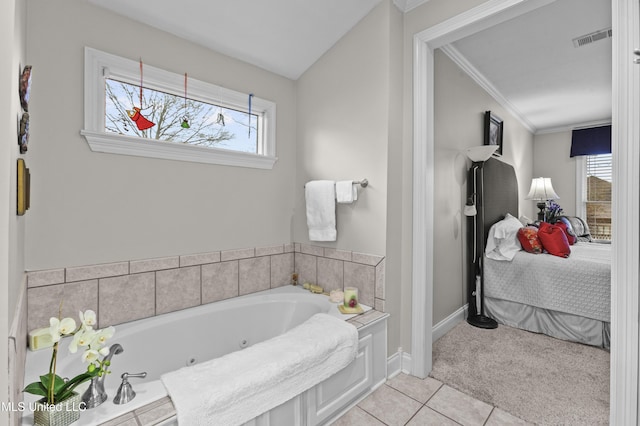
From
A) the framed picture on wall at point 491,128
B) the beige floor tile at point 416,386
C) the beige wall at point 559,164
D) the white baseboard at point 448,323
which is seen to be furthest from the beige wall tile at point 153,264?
the beige wall at point 559,164

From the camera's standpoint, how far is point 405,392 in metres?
1.91

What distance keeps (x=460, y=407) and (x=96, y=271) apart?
7.19ft

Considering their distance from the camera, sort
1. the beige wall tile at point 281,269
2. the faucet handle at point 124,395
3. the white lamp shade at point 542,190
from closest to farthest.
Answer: the faucet handle at point 124,395 < the beige wall tile at point 281,269 < the white lamp shade at point 542,190

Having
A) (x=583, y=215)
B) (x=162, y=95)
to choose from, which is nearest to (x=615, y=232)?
(x=162, y=95)

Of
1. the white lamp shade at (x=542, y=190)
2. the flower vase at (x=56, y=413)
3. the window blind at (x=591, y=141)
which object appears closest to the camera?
the flower vase at (x=56, y=413)

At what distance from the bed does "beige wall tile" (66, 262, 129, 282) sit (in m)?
2.94

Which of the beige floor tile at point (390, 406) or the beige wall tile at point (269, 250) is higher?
the beige wall tile at point (269, 250)

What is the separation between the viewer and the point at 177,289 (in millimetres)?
1994

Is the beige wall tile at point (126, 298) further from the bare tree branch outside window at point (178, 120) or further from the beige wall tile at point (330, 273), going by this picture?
the beige wall tile at point (330, 273)

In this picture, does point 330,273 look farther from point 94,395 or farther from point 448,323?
point 94,395

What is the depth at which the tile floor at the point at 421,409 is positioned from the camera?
1.64 meters

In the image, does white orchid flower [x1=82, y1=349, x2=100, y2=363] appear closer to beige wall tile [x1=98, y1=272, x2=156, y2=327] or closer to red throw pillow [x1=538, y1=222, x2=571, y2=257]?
beige wall tile [x1=98, y1=272, x2=156, y2=327]

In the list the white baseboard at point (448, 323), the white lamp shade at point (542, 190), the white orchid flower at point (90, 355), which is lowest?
the white baseboard at point (448, 323)

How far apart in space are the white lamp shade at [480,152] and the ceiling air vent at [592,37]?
1.00 metres
